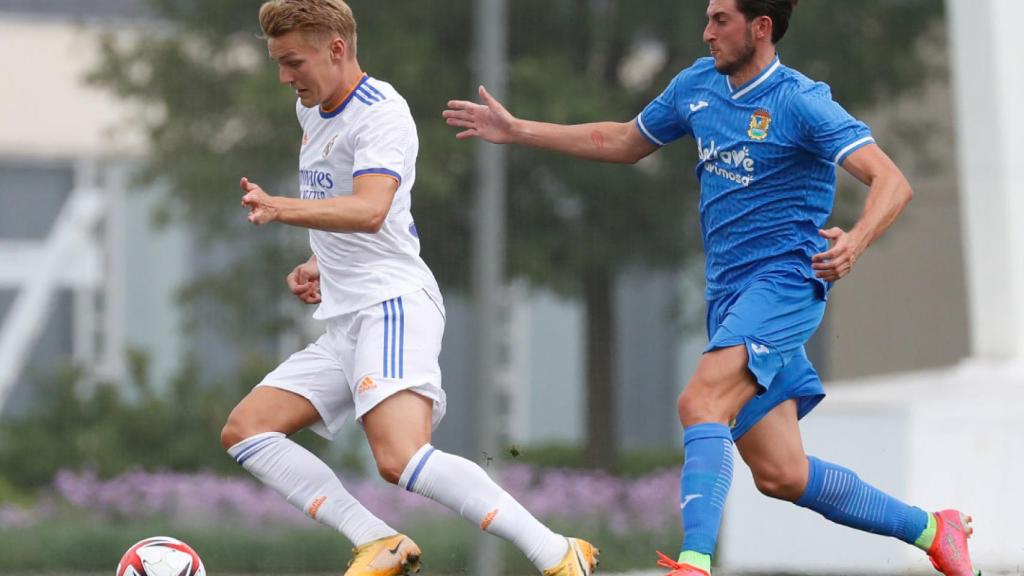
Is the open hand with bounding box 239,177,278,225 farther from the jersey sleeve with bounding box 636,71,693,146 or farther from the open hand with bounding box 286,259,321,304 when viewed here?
the jersey sleeve with bounding box 636,71,693,146

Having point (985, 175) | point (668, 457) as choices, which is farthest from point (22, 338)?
point (985, 175)

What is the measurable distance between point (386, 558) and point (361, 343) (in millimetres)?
588

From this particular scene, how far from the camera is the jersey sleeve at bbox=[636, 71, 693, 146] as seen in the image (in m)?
5.11

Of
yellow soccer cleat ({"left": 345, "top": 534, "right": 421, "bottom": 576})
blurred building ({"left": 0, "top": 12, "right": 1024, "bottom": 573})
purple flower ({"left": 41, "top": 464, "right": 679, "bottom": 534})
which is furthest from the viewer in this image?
purple flower ({"left": 41, "top": 464, "right": 679, "bottom": 534})

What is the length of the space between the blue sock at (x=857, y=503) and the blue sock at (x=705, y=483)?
508 millimetres

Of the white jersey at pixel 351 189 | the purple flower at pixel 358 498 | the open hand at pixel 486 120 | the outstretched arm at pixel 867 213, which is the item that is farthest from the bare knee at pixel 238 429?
the purple flower at pixel 358 498

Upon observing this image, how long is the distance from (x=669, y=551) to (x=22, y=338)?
353 cm

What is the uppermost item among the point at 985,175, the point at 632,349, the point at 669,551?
the point at 985,175

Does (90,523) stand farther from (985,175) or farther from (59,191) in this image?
(985,175)

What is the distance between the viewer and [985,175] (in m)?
8.27

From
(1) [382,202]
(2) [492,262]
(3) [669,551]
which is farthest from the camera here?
(3) [669,551]

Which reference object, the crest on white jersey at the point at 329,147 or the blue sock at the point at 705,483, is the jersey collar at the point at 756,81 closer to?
the blue sock at the point at 705,483

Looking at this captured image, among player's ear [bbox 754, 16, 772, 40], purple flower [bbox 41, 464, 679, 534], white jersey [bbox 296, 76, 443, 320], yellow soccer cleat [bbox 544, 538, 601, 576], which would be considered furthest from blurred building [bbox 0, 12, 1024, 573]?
player's ear [bbox 754, 16, 772, 40]

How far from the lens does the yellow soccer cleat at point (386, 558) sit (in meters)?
4.89
